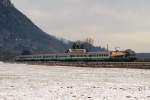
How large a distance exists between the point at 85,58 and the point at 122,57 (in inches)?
519

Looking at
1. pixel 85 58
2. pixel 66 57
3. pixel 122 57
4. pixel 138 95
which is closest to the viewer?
pixel 138 95

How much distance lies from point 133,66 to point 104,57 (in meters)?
27.4

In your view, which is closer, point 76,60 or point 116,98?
point 116,98

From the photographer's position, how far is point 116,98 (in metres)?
26.2

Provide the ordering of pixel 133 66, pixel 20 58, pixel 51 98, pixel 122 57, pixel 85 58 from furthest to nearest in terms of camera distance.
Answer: pixel 20 58, pixel 85 58, pixel 122 57, pixel 133 66, pixel 51 98

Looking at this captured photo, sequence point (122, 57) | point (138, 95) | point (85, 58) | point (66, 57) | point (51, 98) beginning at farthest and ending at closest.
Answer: point (66, 57) → point (85, 58) → point (122, 57) → point (138, 95) → point (51, 98)

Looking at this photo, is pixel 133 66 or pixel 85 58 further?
pixel 85 58

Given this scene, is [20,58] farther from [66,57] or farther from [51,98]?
[51,98]

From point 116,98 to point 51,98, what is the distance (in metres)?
3.79

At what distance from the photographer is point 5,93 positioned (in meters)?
29.3

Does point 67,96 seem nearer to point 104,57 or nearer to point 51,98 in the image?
point 51,98

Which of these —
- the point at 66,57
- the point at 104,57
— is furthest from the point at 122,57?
the point at 66,57

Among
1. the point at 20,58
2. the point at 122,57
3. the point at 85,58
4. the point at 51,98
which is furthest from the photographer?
the point at 20,58

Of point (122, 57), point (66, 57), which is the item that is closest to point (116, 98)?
point (122, 57)
